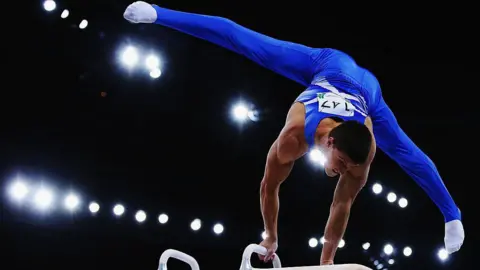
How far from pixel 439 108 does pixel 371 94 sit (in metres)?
3.83

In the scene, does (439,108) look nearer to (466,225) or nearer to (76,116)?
(466,225)

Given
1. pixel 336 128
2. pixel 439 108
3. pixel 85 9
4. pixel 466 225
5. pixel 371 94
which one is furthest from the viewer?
pixel 466 225

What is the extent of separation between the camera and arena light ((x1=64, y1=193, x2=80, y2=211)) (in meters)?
6.25

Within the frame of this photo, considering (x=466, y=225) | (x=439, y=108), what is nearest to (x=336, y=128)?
(x=439, y=108)

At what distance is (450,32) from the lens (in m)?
6.35

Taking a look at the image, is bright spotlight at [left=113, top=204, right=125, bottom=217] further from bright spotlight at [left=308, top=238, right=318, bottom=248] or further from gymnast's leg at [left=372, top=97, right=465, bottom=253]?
gymnast's leg at [left=372, top=97, right=465, bottom=253]

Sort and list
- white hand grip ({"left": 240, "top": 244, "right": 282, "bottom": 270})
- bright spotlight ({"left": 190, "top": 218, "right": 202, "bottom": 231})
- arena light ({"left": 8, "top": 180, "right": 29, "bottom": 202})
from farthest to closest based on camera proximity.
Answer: bright spotlight ({"left": 190, "top": 218, "right": 202, "bottom": 231})
arena light ({"left": 8, "top": 180, "right": 29, "bottom": 202})
white hand grip ({"left": 240, "top": 244, "right": 282, "bottom": 270})

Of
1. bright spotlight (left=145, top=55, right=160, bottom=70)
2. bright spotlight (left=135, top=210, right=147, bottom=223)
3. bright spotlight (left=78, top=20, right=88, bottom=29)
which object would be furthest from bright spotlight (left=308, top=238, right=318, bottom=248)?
bright spotlight (left=78, top=20, right=88, bottom=29)

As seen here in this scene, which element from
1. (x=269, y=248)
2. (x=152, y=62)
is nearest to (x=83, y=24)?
(x=152, y=62)

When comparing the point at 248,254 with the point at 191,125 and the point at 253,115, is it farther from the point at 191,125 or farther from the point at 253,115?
the point at 253,115

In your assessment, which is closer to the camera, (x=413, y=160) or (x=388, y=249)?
(x=413, y=160)

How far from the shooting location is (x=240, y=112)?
21.7ft

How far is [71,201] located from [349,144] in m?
4.17

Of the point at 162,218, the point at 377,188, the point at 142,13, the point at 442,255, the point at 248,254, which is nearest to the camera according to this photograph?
the point at 248,254
